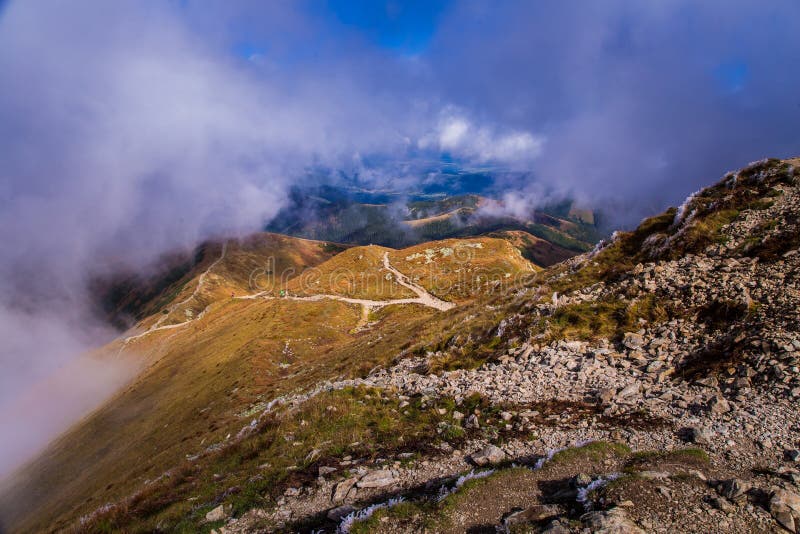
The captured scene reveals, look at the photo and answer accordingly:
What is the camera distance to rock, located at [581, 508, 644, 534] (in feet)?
25.4

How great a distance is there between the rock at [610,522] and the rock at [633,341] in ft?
36.2

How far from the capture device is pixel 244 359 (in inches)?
3199

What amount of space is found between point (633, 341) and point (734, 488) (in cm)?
1000

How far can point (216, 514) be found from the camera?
12.9 metres

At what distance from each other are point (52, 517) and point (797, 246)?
99.4m

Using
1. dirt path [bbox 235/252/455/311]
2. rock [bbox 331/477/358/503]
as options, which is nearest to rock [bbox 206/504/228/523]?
rock [bbox 331/477/358/503]

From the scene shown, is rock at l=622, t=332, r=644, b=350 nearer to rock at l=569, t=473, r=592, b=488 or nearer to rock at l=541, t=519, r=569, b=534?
rock at l=569, t=473, r=592, b=488

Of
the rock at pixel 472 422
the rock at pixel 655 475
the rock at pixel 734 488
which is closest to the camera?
the rock at pixel 734 488

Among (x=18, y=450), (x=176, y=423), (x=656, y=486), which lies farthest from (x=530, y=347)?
(x=18, y=450)

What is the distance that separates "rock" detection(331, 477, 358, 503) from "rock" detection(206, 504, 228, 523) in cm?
410

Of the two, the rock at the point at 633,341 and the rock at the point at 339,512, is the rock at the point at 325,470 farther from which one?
the rock at the point at 633,341

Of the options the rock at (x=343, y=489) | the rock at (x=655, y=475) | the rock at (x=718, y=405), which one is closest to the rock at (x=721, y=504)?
the rock at (x=655, y=475)

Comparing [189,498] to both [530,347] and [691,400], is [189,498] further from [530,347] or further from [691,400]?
[691,400]

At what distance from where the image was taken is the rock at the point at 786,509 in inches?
293
